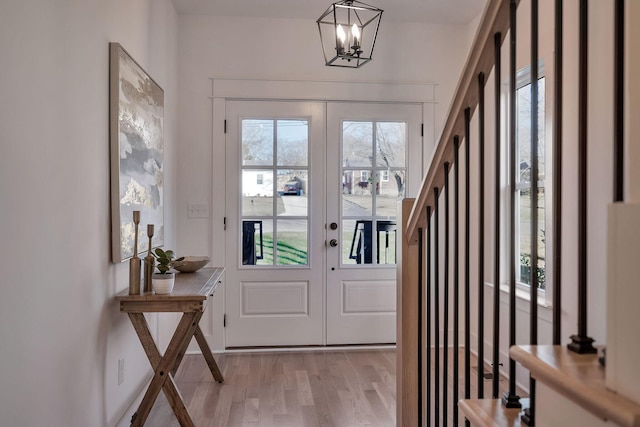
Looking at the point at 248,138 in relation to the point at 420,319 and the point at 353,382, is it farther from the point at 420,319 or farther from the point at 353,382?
the point at 420,319

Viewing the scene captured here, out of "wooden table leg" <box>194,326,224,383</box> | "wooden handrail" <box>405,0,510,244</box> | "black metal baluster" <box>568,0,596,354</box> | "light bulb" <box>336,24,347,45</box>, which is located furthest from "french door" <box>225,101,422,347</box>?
"black metal baluster" <box>568,0,596,354</box>

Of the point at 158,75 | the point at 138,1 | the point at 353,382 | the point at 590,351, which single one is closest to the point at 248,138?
the point at 158,75

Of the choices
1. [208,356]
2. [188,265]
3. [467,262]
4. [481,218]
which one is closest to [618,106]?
[481,218]

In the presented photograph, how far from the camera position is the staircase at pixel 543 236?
0.69m

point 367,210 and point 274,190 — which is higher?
point 274,190

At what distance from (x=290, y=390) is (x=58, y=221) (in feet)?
6.14

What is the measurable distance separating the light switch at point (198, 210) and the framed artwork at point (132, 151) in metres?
0.62

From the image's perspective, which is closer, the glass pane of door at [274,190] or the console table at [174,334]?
the console table at [174,334]

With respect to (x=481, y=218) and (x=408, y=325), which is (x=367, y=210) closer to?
(x=408, y=325)

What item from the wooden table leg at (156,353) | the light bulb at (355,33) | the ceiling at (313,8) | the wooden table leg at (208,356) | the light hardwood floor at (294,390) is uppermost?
the ceiling at (313,8)

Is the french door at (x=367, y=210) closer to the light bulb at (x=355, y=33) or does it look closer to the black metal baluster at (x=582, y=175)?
the light bulb at (x=355, y=33)

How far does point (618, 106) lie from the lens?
83cm

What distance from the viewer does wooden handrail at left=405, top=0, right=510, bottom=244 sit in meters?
1.15

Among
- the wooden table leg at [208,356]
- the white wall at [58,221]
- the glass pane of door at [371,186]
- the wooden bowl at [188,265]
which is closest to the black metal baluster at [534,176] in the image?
the white wall at [58,221]
